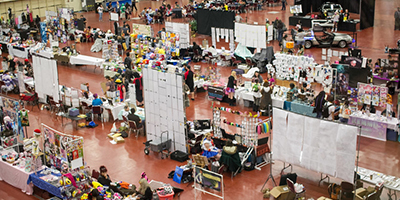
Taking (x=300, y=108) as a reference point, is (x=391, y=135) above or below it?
below

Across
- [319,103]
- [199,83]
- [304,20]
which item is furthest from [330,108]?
[304,20]

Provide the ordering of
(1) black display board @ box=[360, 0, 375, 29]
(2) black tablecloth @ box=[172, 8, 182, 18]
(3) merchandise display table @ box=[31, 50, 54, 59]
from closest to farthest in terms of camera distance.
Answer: (3) merchandise display table @ box=[31, 50, 54, 59], (1) black display board @ box=[360, 0, 375, 29], (2) black tablecloth @ box=[172, 8, 182, 18]

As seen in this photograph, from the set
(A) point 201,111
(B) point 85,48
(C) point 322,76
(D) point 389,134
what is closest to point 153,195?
(A) point 201,111

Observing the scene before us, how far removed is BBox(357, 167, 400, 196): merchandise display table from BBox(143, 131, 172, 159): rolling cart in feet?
19.0

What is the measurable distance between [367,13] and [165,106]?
1960cm

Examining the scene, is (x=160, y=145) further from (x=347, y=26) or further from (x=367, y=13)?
(x=367, y=13)

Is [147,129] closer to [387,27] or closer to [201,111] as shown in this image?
[201,111]

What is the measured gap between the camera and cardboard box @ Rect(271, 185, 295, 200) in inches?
472

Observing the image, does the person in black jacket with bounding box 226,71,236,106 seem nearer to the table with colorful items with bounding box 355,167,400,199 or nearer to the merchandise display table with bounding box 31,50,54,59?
the table with colorful items with bounding box 355,167,400,199

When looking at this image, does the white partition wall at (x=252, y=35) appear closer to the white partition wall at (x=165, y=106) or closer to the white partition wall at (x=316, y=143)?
the white partition wall at (x=165, y=106)

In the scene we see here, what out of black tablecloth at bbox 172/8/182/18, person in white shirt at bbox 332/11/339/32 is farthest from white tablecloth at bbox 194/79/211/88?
black tablecloth at bbox 172/8/182/18

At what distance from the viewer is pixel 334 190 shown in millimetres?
11930

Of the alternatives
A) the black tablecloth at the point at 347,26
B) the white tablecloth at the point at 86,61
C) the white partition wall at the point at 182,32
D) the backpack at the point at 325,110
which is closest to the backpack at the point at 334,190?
the backpack at the point at 325,110

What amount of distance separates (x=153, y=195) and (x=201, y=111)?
6627 mm
